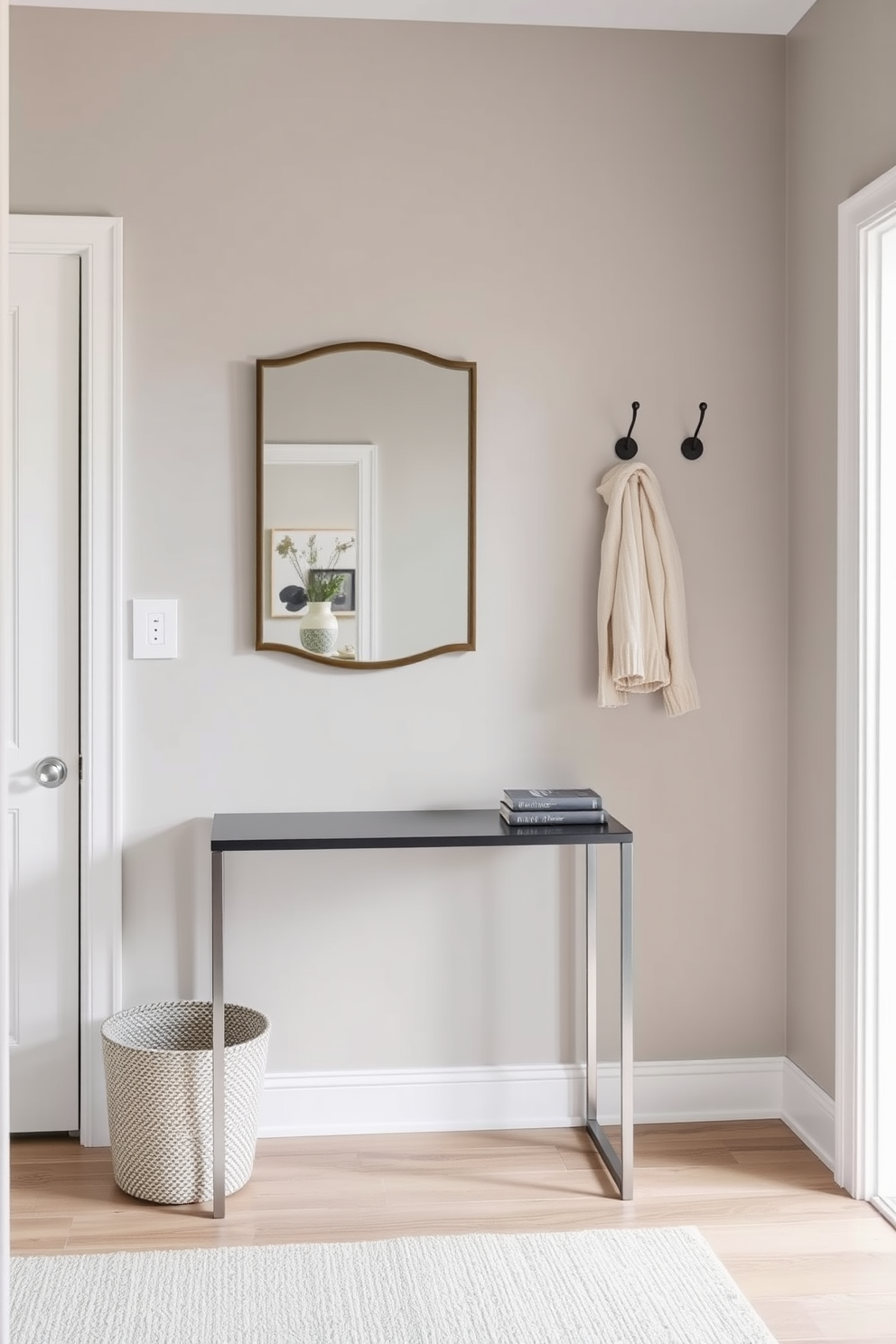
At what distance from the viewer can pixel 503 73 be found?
110 inches

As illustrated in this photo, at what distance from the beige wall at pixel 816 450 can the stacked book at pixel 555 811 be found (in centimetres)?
56

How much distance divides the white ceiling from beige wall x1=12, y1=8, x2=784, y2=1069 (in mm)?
39

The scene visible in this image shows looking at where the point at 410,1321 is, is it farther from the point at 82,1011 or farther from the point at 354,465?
the point at 354,465

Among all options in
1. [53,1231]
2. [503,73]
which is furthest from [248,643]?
[503,73]

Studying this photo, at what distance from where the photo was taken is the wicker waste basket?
2.44m

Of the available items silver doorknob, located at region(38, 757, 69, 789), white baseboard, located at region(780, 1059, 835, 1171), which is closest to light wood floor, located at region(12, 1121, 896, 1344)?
white baseboard, located at region(780, 1059, 835, 1171)

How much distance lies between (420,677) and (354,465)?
529 millimetres

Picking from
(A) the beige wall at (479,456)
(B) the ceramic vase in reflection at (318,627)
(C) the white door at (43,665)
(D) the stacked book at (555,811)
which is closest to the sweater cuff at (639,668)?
(A) the beige wall at (479,456)

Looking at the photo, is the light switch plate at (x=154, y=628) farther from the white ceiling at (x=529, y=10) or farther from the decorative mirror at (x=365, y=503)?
the white ceiling at (x=529, y=10)

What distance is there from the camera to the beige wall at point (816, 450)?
256 centimetres

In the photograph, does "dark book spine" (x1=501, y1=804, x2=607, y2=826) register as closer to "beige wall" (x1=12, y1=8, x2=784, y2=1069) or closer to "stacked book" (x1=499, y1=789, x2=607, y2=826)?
"stacked book" (x1=499, y1=789, x2=607, y2=826)

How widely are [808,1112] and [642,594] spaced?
1299 mm

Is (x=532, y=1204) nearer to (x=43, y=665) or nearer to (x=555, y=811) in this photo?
(x=555, y=811)

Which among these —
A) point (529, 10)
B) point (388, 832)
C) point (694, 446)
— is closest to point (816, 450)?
point (694, 446)
